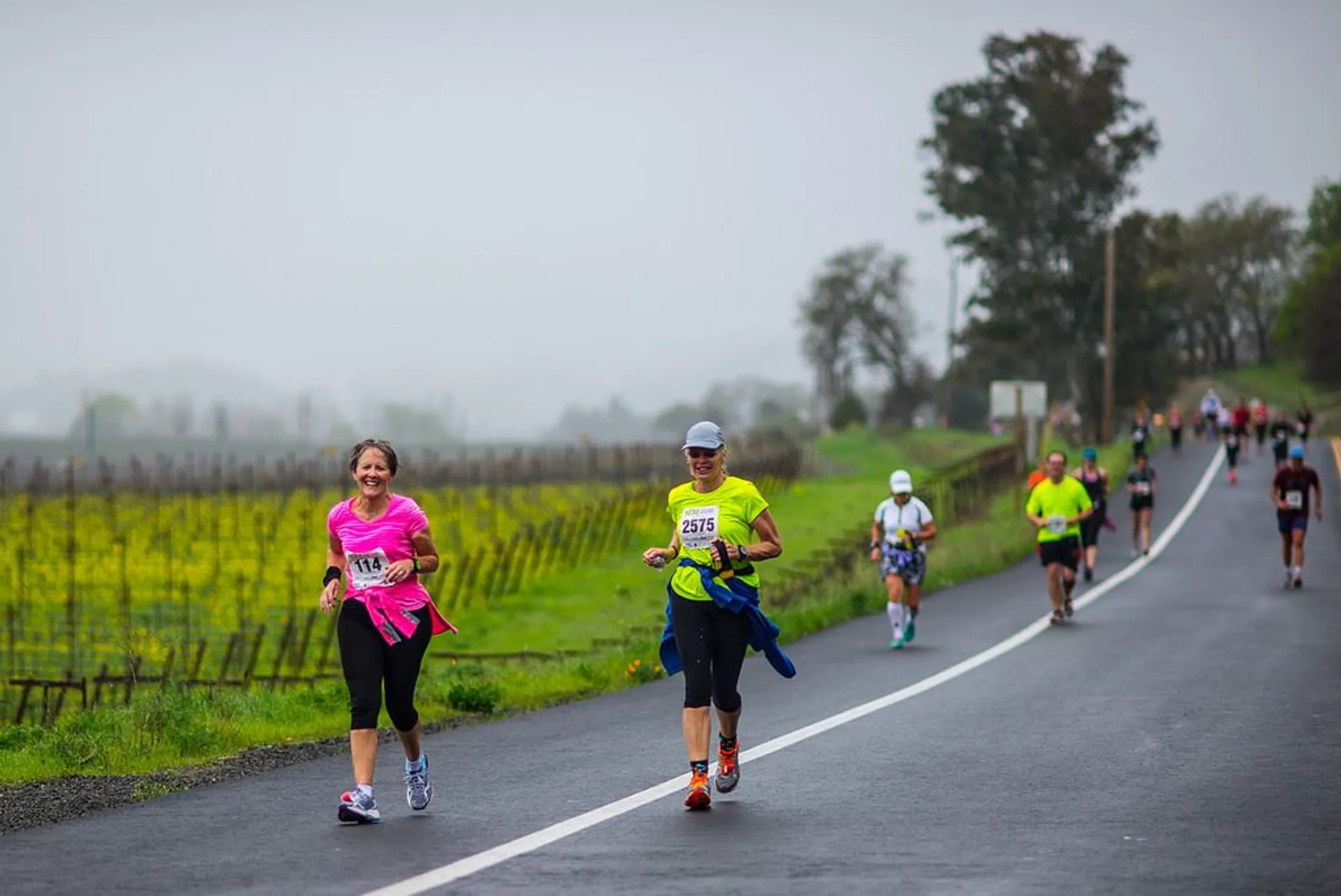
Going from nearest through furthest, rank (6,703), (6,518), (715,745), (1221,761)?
1. (1221,761)
2. (715,745)
3. (6,703)
4. (6,518)

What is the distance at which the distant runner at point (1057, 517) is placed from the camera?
2408cm

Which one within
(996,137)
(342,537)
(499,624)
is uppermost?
Result: (996,137)

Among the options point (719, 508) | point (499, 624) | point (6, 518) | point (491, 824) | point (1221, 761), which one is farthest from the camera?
point (6, 518)

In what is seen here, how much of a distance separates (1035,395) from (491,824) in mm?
36658

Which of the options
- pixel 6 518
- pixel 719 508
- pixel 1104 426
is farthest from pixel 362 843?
pixel 1104 426

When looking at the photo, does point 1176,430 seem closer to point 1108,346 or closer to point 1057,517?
point 1108,346

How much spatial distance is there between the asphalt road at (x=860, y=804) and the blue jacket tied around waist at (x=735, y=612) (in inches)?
29.4

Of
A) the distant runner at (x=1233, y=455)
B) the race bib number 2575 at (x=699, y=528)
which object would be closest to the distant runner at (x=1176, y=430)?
the distant runner at (x=1233, y=455)

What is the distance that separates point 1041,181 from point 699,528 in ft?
240

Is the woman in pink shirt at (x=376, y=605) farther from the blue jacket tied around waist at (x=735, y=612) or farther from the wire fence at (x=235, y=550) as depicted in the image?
the wire fence at (x=235, y=550)

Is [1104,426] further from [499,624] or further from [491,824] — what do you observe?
[491,824]

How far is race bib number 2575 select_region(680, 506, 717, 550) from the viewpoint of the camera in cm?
1022

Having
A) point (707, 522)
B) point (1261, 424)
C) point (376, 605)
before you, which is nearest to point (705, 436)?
point (707, 522)

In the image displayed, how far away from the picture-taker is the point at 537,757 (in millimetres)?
Result: 12625
